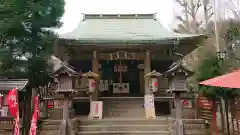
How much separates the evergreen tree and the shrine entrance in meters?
5.94

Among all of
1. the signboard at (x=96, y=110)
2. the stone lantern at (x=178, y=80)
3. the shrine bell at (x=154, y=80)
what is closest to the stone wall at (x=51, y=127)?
the signboard at (x=96, y=110)

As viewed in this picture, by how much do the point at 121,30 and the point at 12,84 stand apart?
28.4 feet

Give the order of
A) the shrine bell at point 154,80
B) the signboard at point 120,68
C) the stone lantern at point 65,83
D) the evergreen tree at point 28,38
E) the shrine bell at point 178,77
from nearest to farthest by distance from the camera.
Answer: the stone lantern at point 65,83 < the evergreen tree at point 28,38 < the shrine bell at point 178,77 < the shrine bell at point 154,80 < the signboard at point 120,68

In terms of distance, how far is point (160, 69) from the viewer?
16.4m

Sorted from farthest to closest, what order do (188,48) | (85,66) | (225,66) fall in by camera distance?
1. (85,66)
2. (188,48)
3. (225,66)

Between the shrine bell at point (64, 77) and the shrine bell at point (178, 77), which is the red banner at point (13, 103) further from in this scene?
the shrine bell at point (178, 77)

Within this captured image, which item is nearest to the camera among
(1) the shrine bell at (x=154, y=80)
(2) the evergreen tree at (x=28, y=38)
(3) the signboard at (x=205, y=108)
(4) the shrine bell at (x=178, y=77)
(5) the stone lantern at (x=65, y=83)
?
(5) the stone lantern at (x=65, y=83)

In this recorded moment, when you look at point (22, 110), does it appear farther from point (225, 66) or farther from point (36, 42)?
point (225, 66)

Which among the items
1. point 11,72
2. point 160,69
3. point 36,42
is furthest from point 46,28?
point 160,69

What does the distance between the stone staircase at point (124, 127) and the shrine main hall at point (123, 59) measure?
199cm

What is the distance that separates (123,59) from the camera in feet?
50.3

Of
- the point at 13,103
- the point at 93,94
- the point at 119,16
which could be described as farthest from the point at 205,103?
the point at 119,16

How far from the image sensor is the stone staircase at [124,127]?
1020 centimetres

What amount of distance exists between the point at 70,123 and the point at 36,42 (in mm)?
4157
